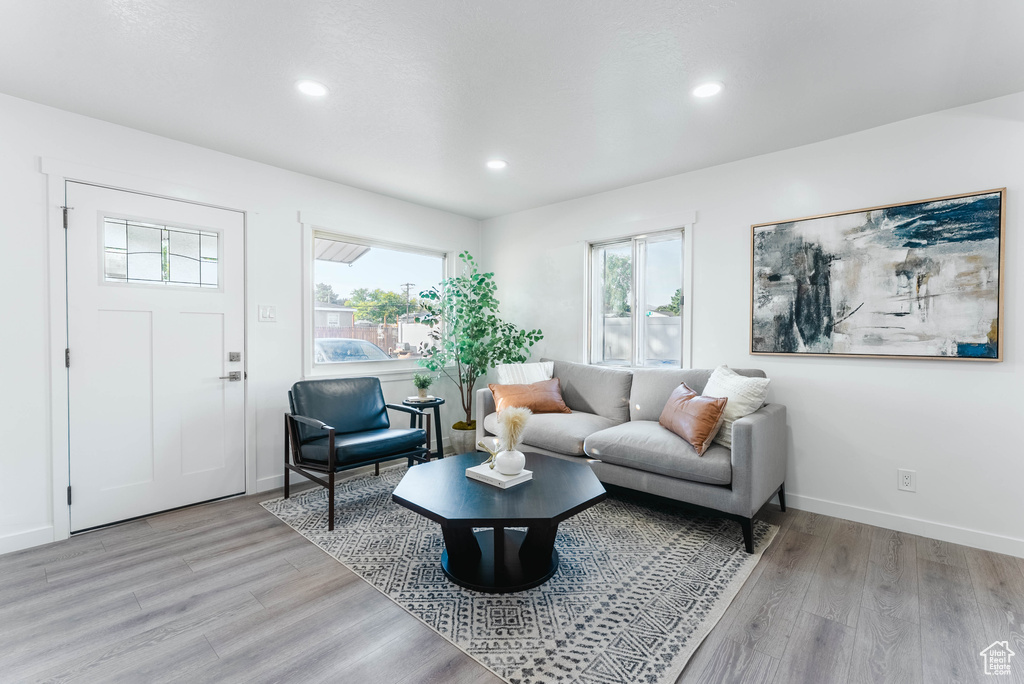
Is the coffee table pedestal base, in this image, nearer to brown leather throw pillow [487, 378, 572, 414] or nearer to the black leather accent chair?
the black leather accent chair

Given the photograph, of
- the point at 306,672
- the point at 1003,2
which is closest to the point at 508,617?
the point at 306,672

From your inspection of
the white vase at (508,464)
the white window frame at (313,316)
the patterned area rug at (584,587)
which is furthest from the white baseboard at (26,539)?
the white vase at (508,464)

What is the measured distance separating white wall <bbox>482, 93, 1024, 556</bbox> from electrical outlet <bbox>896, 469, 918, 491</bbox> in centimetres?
3

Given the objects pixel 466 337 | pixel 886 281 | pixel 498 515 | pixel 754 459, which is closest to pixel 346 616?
pixel 498 515

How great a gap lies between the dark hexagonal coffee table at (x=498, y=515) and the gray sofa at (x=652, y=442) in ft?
1.73

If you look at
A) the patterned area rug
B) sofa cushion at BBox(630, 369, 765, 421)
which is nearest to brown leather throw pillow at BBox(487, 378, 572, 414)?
sofa cushion at BBox(630, 369, 765, 421)

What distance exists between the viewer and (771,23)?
71.5 inches

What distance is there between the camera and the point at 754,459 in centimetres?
244

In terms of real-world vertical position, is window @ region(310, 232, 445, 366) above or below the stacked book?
above

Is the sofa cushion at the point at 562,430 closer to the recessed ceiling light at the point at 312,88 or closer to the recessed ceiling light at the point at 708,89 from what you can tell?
the recessed ceiling light at the point at 708,89

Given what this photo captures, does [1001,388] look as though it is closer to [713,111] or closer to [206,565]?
[713,111]

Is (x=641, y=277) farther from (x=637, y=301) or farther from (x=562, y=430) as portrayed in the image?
(x=562, y=430)

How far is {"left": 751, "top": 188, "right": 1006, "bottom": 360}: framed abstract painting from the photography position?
8.04ft

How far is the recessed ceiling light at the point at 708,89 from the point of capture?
2.26 m
